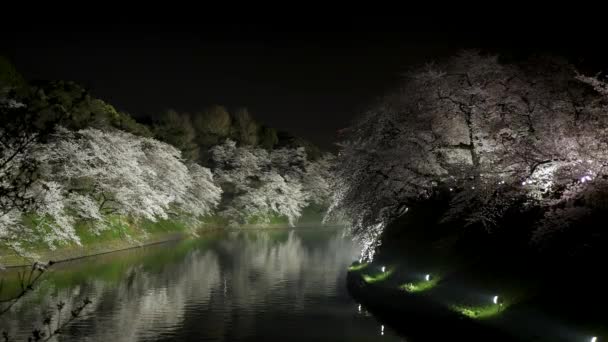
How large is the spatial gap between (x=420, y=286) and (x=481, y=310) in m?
5.16

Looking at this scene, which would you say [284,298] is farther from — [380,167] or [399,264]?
[380,167]

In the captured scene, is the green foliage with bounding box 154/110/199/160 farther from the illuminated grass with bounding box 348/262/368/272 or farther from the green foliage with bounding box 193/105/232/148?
the illuminated grass with bounding box 348/262/368/272

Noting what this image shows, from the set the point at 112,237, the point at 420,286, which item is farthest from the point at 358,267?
the point at 112,237

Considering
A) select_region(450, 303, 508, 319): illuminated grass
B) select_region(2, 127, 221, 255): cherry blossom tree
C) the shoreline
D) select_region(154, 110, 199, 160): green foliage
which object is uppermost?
select_region(154, 110, 199, 160): green foliage

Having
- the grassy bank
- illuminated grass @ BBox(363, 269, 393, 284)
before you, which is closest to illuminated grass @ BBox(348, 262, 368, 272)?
illuminated grass @ BBox(363, 269, 393, 284)

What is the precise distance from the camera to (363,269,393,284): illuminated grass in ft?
91.2

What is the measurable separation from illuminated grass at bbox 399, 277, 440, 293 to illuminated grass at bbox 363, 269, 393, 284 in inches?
105

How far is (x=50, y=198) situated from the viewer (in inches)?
1348

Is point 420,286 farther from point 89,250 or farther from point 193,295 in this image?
point 89,250

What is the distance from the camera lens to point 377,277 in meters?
28.8

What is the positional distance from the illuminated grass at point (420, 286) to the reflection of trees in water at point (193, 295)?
4.31 meters

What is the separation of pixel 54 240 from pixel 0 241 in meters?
6.69

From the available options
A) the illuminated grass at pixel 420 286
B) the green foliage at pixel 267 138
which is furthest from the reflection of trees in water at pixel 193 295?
the green foliage at pixel 267 138

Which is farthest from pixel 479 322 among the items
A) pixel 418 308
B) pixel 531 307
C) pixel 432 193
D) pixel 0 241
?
pixel 0 241
